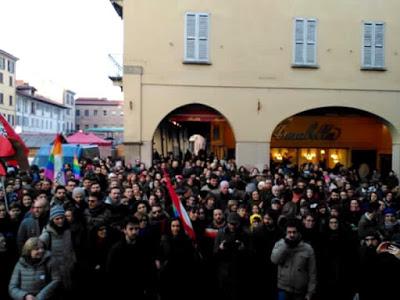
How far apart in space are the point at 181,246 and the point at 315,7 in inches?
577

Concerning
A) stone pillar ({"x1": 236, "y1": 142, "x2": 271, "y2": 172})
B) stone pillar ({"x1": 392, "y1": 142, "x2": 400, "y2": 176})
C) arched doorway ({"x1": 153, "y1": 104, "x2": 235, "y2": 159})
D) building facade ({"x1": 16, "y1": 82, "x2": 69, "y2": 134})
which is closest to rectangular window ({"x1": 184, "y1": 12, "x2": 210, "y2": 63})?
arched doorway ({"x1": 153, "y1": 104, "x2": 235, "y2": 159})

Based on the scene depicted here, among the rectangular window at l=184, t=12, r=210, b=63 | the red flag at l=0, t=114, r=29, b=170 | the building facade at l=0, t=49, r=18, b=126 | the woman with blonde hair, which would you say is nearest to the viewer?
the woman with blonde hair

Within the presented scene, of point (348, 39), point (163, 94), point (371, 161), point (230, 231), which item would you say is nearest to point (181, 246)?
point (230, 231)

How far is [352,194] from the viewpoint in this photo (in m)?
12.0

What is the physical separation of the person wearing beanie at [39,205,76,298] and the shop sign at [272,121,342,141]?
1717 cm

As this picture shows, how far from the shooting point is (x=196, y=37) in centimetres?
1900

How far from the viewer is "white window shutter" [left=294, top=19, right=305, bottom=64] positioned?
761 inches

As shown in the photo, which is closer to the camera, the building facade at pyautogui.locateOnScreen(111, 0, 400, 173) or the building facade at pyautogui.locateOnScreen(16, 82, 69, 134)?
the building facade at pyautogui.locateOnScreen(111, 0, 400, 173)

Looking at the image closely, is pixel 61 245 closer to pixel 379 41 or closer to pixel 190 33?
pixel 190 33

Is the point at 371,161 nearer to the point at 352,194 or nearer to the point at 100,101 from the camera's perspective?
the point at 352,194

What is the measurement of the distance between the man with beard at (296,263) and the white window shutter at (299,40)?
1338 centimetres

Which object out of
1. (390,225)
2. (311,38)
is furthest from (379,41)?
(390,225)

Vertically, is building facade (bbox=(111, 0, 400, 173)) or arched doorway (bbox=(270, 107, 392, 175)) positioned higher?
building facade (bbox=(111, 0, 400, 173))

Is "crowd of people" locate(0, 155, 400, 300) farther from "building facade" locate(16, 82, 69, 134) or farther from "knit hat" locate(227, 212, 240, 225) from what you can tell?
"building facade" locate(16, 82, 69, 134)
